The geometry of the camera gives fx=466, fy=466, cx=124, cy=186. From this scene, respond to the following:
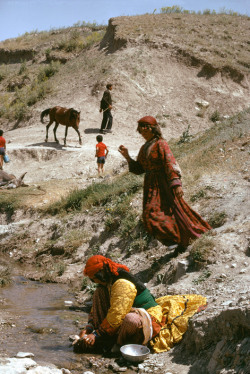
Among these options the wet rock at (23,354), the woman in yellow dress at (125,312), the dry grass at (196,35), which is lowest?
the wet rock at (23,354)

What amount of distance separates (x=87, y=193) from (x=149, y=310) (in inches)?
221

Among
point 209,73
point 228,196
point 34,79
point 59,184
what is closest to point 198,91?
point 209,73

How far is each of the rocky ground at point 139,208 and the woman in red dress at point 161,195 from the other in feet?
1.16

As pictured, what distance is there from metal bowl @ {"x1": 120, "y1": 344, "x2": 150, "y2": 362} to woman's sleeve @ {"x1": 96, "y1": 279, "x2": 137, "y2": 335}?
0.19 metres

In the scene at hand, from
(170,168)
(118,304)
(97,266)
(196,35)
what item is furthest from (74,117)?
(118,304)

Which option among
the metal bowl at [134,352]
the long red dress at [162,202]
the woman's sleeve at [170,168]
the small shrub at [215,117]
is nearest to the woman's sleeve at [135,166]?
the long red dress at [162,202]

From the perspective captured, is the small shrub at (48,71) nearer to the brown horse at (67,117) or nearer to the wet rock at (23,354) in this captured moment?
the brown horse at (67,117)

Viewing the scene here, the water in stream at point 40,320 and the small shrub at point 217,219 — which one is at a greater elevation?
the small shrub at point 217,219

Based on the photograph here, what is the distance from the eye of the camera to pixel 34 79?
81.7 feet

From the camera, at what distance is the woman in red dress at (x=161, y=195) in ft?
18.0

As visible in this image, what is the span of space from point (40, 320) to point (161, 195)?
2.01 meters

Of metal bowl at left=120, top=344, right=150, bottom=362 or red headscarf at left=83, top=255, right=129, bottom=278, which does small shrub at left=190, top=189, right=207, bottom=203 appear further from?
metal bowl at left=120, top=344, right=150, bottom=362

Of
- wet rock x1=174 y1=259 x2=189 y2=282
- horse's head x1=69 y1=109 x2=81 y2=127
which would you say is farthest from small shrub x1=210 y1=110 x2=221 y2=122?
wet rock x1=174 y1=259 x2=189 y2=282

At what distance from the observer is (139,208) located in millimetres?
8000
